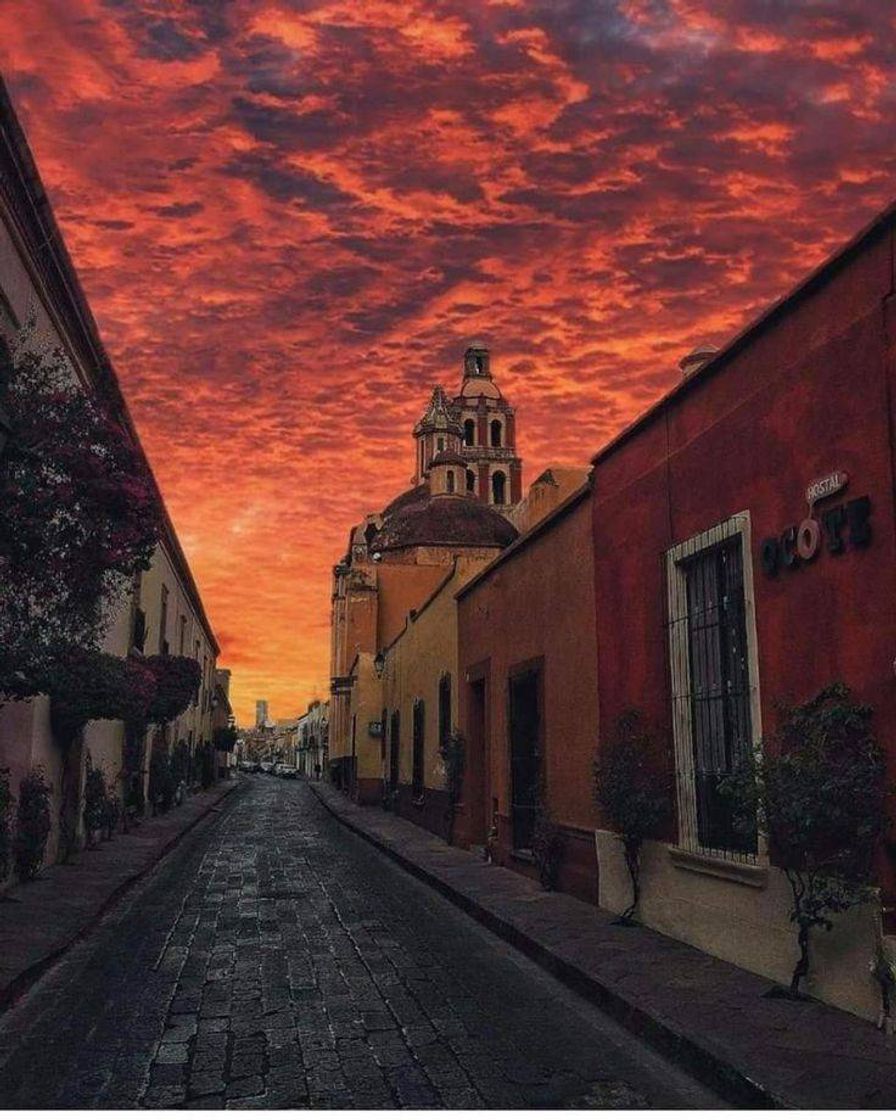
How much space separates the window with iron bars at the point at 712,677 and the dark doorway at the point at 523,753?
4723 millimetres

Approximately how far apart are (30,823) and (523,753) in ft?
20.4

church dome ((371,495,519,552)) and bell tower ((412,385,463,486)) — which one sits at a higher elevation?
bell tower ((412,385,463,486))

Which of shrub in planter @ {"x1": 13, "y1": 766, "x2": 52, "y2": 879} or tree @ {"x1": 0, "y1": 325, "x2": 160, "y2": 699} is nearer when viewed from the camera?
tree @ {"x1": 0, "y1": 325, "x2": 160, "y2": 699}

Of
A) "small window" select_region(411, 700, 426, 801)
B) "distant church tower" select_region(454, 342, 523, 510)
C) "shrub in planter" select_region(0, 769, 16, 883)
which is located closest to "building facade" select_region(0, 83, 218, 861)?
"shrub in planter" select_region(0, 769, 16, 883)

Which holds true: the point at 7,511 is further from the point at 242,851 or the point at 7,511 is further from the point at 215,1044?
the point at 242,851

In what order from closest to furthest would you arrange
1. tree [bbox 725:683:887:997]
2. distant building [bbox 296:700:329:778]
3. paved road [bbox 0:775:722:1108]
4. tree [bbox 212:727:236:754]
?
paved road [bbox 0:775:722:1108]
tree [bbox 725:683:887:997]
tree [bbox 212:727:236:754]
distant building [bbox 296:700:329:778]

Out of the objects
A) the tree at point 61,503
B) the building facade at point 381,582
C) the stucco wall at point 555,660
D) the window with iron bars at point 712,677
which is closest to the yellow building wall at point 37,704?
the tree at point 61,503

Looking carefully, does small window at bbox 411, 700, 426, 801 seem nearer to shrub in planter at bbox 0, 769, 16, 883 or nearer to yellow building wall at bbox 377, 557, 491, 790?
yellow building wall at bbox 377, 557, 491, 790

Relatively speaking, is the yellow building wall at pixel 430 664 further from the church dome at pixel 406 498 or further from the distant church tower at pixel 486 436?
the distant church tower at pixel 486 436

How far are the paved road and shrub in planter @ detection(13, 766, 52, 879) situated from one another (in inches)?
65.4

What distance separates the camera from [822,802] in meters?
5.67

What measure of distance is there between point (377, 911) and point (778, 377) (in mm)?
6839

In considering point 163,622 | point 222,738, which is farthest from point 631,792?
point 222,738

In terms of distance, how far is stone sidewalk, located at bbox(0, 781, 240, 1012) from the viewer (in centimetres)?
753
